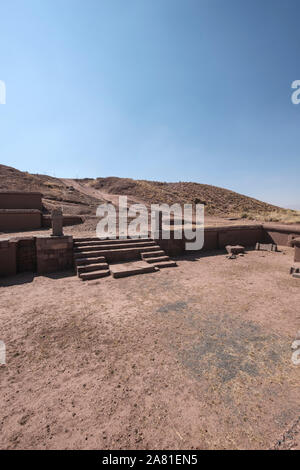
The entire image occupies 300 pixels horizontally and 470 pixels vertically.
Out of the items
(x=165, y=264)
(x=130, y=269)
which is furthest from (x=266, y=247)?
(x=130, y=269)

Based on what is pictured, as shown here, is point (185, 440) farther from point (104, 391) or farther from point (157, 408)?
point (104, 391)

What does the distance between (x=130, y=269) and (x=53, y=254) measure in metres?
2.91

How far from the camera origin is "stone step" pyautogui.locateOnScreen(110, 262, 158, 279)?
724cm

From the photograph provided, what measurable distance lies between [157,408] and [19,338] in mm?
2849

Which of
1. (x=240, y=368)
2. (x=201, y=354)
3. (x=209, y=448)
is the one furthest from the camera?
(x=201, y=354)

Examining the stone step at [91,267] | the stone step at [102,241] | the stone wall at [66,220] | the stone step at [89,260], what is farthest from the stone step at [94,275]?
the stone wall at [66,220]

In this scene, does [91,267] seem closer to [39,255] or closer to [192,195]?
[39,255]

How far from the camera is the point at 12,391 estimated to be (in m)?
2.85

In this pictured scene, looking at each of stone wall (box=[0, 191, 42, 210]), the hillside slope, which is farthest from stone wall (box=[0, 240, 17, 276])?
the hillside slope

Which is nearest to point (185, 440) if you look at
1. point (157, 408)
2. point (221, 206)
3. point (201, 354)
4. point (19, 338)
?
point (157, 408)

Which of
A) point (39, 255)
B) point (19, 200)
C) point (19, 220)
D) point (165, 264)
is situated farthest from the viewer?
point (19, 200)

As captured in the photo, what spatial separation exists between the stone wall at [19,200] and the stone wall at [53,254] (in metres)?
8.51

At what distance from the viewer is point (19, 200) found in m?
14.4

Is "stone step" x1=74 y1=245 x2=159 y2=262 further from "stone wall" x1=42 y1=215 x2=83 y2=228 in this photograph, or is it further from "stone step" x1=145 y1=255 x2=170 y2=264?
Result: "stone wall" x1=42 y1=215 x2=83 y2=228
